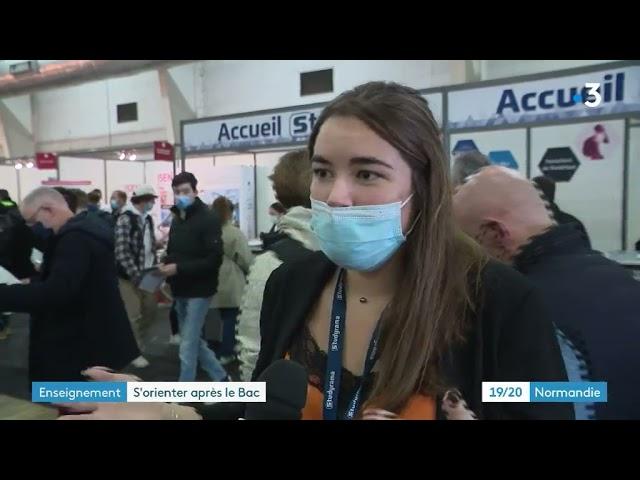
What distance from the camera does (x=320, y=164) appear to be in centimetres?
77

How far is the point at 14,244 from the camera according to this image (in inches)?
111

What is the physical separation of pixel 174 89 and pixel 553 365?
650 cm

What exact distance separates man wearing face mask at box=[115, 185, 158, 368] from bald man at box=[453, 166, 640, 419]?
2180 mm

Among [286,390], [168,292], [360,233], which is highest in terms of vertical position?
[360,233]

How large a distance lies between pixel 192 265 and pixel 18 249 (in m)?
1.03

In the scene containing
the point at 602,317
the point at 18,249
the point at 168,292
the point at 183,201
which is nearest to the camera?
the point at 602,317

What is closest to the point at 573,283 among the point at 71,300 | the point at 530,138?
the point at 71,300

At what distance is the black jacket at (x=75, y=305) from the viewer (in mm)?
1575

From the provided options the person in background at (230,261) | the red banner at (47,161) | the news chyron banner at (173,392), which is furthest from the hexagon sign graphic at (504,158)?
the red banner at (47,161)

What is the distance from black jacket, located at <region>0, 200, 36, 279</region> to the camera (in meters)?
2.71

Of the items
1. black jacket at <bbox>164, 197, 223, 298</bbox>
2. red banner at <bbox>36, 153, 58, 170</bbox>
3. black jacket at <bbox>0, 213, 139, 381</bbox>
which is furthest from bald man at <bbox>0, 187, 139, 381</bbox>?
red banner at <bbox>36, 153, 58, 170</bbox>

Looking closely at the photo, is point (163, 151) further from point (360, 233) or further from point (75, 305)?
point (360, 233)
